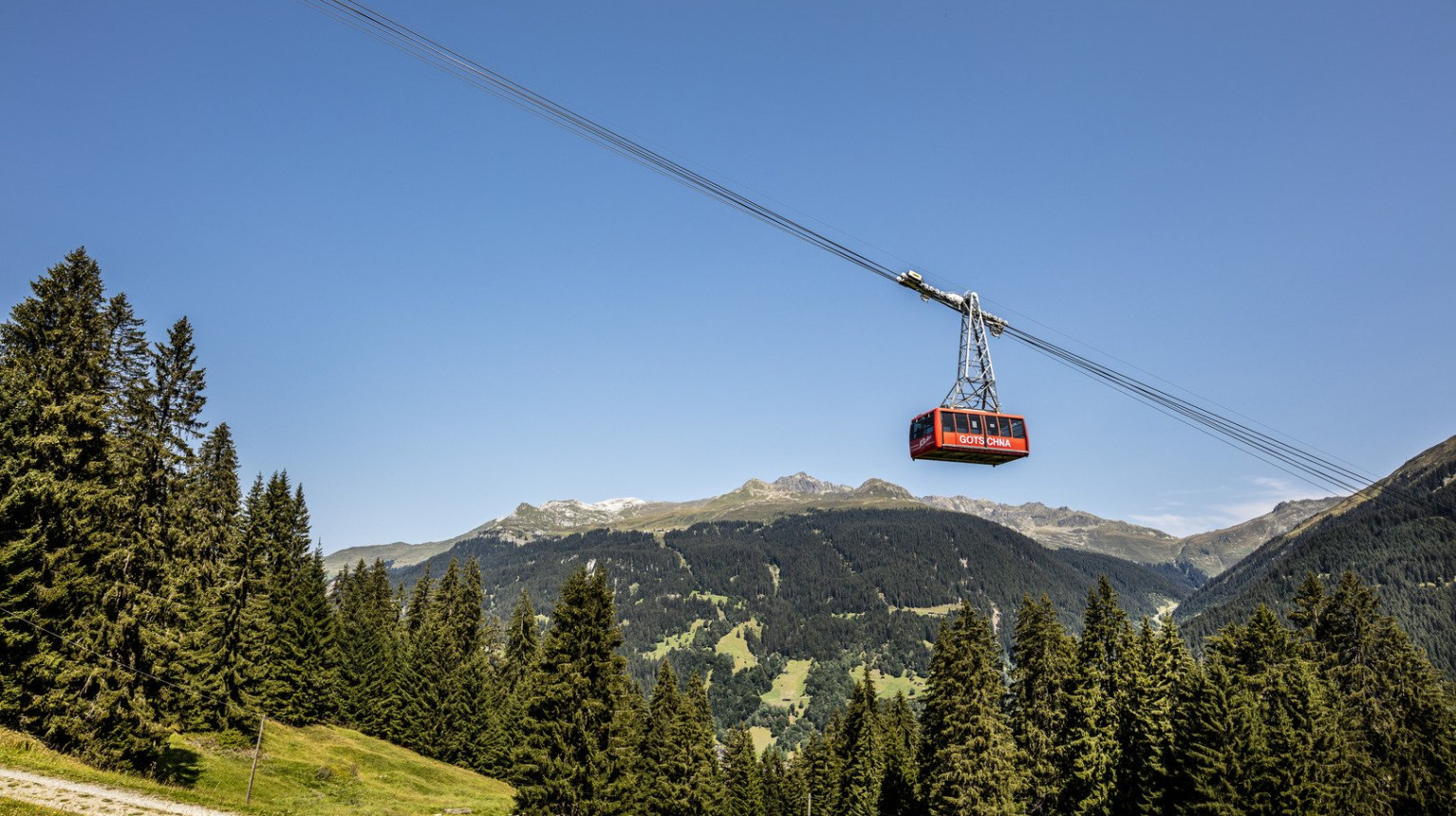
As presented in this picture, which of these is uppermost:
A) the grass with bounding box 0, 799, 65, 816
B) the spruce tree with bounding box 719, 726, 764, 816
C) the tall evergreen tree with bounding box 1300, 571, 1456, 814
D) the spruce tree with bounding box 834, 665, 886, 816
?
the tall evergreen tree with bounding box 1300, 571, 1456, 814

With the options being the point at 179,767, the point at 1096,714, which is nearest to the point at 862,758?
the point at 1096,714

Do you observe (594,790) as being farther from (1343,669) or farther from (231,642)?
(1343,669)

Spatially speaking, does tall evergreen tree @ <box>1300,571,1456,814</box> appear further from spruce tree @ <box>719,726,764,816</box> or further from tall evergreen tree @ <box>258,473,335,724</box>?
tall evergreen tree @ <box>258,473,335,724</box>

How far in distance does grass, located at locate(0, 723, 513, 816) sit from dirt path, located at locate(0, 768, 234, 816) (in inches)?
56.9

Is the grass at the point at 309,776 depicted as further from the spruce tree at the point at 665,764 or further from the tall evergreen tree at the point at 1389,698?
the tall evergreen tree at the point at 1389,698

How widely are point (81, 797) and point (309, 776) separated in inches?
1074

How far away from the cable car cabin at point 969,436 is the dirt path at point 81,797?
115 ft

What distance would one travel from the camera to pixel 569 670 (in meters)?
46.4

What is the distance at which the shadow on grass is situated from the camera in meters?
39.5

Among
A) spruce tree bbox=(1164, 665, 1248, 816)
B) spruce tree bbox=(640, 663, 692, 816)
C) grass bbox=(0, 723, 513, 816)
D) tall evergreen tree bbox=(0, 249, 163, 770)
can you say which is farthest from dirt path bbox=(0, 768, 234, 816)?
spruce tree bbox=(1164, 665, 1248, 816)

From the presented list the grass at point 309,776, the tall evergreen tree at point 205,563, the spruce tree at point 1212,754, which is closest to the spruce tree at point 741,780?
the grass at point 309,776

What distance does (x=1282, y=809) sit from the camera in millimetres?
42812

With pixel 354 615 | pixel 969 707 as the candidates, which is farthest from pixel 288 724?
pixel 969 707

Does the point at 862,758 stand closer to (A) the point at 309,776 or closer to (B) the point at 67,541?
(A) the point at 309,776
